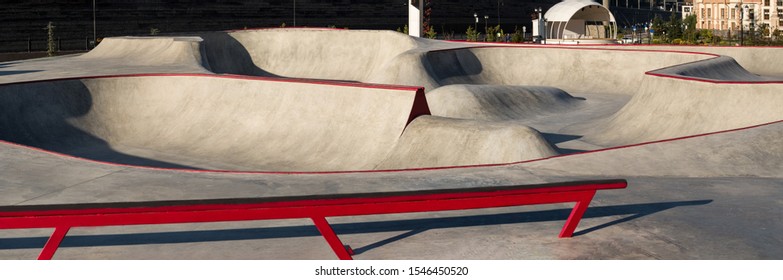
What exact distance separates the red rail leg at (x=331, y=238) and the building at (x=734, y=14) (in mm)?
100694

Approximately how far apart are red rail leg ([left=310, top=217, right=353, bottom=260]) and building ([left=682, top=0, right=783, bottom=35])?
100694mm

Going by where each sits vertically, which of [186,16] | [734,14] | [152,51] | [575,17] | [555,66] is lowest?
[555,66]

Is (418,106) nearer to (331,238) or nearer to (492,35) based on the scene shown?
(331,238)

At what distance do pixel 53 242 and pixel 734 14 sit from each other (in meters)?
114

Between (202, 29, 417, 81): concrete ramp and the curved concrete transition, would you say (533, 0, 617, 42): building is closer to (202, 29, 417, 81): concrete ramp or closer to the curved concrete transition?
the curved concrete transition

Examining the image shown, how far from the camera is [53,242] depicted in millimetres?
7203

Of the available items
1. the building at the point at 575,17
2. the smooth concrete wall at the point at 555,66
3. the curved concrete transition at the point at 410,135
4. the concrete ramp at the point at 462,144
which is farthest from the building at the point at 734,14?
the concrete ramp at the point at 462,144

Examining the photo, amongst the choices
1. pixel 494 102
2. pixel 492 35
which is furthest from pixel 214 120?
pixel 492 35

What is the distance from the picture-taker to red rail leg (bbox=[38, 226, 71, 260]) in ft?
23.4

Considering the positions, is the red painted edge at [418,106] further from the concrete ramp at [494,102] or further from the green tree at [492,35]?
the green tree at [492,35]

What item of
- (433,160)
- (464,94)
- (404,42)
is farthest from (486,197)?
(404,42)

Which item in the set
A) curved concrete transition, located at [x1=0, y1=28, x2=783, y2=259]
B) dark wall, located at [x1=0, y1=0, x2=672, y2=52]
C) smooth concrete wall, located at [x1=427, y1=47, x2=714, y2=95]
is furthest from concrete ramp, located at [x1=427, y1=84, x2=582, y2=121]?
dark wall, located at [x1=0, y1=0, x2=672, y2=52]

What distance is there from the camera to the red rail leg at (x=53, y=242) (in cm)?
713

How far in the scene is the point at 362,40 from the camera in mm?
40844
